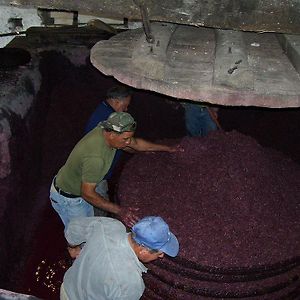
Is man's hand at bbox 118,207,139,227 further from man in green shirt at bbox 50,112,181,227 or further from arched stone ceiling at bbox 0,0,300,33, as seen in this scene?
arched stone ceiling at bbox 0,0,300,33

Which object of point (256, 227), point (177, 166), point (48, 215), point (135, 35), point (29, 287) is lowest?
point (29, 287)

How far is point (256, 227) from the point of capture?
2.76 meters

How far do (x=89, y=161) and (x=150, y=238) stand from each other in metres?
0.96

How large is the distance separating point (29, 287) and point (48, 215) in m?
0.84

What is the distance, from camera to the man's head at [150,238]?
2.19 meters

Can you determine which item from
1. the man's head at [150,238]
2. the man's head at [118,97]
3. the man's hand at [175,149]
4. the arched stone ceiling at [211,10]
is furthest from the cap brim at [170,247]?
the man's head at [118,97]

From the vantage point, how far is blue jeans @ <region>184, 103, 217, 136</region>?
4004 mm

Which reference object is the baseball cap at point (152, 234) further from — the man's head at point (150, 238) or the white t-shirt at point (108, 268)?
the white t-shirt at point (108, 268)

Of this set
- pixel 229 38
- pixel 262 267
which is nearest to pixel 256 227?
pixel 262 267

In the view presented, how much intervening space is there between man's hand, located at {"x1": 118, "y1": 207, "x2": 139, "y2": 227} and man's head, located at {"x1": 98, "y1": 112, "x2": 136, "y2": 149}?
464 millimetres

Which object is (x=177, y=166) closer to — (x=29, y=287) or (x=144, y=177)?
(x=144, y=177)

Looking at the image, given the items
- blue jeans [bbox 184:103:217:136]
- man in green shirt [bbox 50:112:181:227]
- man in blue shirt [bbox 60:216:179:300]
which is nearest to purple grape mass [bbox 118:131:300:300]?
man in green shirt [bbox 50:112:181:227]

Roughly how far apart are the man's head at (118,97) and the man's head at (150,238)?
1.45m

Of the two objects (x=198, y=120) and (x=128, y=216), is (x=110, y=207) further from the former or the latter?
(x=198, y=120)
